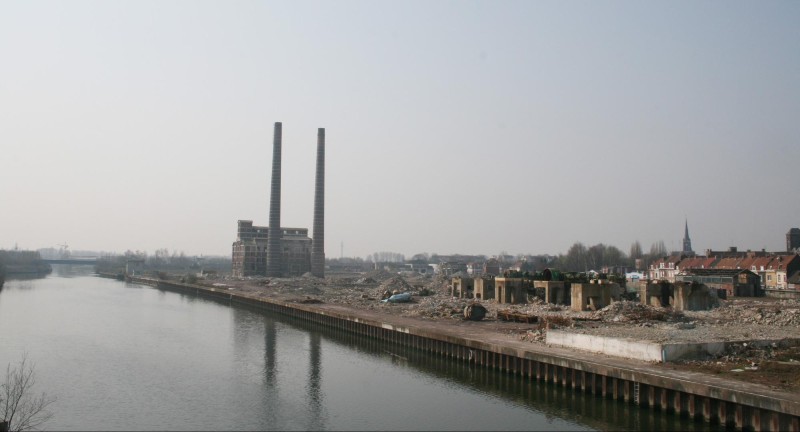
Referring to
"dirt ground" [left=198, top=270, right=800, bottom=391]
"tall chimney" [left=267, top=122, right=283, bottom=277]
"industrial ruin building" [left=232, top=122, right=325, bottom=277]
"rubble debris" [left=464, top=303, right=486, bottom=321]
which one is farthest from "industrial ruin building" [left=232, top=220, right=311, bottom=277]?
"rubble debris" [left=464, top=303, right=486, bottom=321]

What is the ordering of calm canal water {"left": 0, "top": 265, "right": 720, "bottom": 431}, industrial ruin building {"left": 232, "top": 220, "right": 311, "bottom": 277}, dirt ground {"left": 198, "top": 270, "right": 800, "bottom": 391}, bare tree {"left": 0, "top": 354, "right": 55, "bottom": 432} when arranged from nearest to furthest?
bare tree {"left": 0, "top": 354, "right": 55, "bottom": 432} < calm canal water {"left": 0, "top": 265, "right": 720, "bottom": 431} < dirt ground {"left": 198, "top": 270, "right": 800, "bottom": 391} < industrial ruin building {"left": 232, "top": 220, "right": 311, "bottom": 277}

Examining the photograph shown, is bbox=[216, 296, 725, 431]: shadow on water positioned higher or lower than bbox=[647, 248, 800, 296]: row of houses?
lower

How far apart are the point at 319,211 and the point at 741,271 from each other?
7835 cm

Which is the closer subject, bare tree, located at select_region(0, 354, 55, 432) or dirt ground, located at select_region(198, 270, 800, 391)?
bare tree, located at select_region(0, 354, 55, 432)

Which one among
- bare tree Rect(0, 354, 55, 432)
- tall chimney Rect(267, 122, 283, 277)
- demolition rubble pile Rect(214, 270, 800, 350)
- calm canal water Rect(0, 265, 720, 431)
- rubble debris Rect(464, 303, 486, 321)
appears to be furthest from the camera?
tall chimney Rect(267, 122, 283, 277)

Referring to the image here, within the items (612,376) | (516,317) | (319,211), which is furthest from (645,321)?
(319,211)

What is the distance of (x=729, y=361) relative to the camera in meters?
26.7

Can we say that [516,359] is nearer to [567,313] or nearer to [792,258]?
[567,313]

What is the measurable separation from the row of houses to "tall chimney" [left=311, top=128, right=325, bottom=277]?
63.2 m

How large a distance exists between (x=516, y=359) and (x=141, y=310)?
189 ft

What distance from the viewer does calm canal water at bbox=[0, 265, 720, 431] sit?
24041 millimetres

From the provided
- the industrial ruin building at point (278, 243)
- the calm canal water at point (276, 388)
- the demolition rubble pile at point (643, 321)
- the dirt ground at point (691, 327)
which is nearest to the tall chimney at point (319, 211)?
the industrial ruin building at point (278, 243)

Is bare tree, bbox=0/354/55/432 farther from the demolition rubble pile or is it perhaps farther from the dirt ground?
the demolition rubble pile

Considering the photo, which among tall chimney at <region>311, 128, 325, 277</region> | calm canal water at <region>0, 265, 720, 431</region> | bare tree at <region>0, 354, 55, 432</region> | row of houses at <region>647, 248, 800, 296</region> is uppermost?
tall chimney at <region>311, 128, 325, 277</region>
